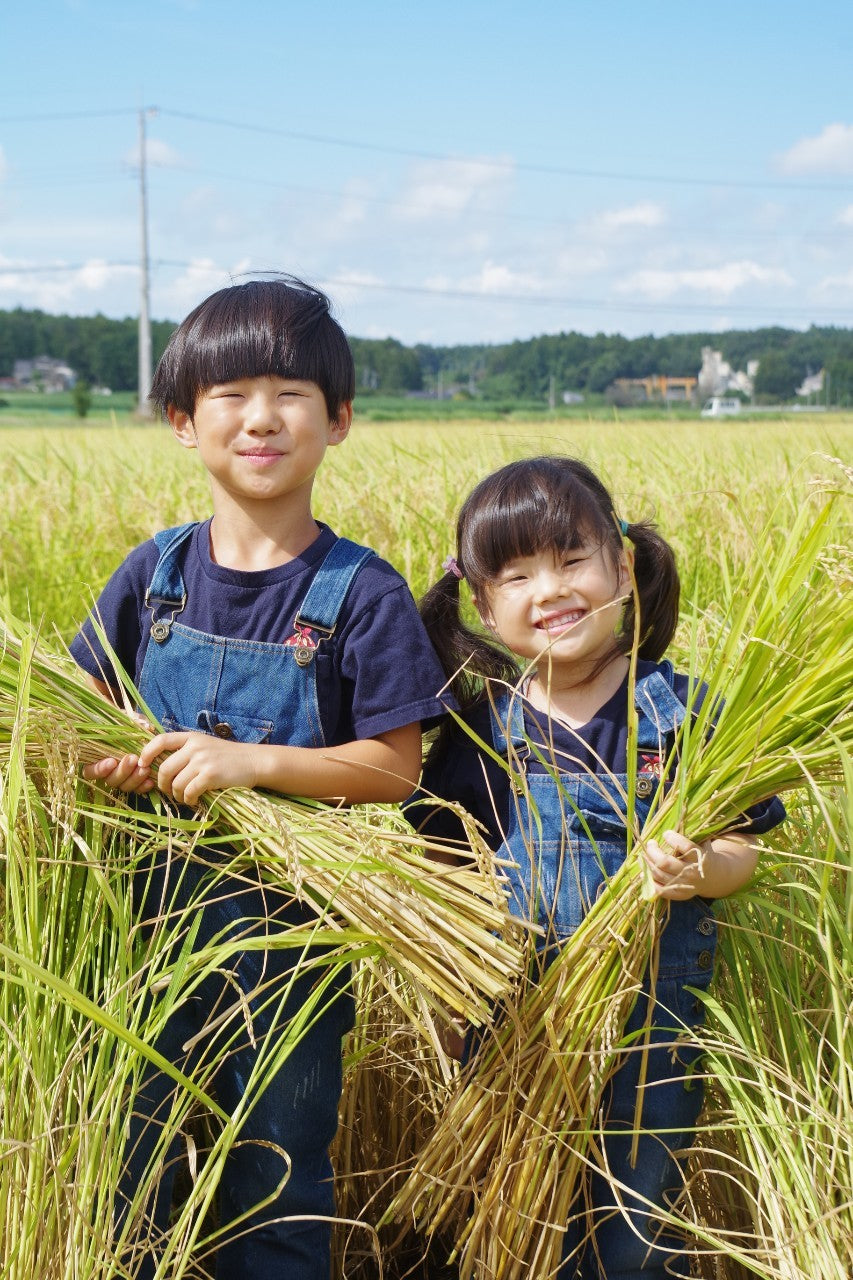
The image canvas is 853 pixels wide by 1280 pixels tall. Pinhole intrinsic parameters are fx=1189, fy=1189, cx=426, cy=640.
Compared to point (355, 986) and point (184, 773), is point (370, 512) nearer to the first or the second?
point (355, 986)

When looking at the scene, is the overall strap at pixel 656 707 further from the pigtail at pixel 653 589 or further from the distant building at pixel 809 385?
the distant building at pixel 809 385

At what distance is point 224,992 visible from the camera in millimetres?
1360

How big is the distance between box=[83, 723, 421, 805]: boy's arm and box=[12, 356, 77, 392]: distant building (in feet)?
246

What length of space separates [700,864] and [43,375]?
81603 mm

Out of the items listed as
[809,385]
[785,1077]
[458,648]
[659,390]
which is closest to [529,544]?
[458,648]

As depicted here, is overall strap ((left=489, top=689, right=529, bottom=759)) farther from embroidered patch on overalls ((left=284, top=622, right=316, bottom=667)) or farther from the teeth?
embroidered patch on overalls ((left=284, top=622, right=316, bottom=667))

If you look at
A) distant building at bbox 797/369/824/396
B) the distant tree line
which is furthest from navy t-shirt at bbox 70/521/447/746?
distant building at bbox 797/369/824/396

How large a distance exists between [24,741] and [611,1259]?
0.88 m

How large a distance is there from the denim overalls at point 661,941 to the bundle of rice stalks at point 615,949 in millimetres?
38

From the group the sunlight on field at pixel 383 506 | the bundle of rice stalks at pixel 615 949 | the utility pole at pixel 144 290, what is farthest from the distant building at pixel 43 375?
the bundle of rice stalks at pixel 615 949

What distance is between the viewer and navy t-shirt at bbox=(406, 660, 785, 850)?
4.72 feet

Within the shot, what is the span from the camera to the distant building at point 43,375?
7506 cm

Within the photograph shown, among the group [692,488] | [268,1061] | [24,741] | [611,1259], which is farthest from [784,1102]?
[692,488]

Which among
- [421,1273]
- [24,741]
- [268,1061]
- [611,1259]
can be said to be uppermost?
[24,741]
